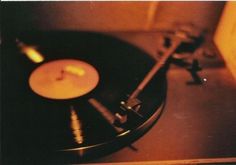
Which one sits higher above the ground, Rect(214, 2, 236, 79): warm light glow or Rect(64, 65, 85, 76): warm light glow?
Rect(214, 2, 236, 79): warm light glow

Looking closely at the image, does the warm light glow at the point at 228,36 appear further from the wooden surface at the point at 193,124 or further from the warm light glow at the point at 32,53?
the warm light glow at the point at 32,53

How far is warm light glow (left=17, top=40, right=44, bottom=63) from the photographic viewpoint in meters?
0.91

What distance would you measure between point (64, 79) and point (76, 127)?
25 centimetres

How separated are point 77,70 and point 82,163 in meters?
0.36

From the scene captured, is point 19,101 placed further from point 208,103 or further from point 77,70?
point 208,103

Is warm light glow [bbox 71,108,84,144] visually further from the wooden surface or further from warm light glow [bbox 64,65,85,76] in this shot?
warm light glow [bbox 64,65,85,76]

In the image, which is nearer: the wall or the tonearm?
the tonearm

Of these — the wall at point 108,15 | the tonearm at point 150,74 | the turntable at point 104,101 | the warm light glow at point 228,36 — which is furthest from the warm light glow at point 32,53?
the warm light glow at point 228,36

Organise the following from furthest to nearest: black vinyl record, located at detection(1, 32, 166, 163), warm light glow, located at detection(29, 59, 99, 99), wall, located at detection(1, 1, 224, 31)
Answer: wall, located at detection(1, 1, 224, 31) → warm light glow, located at detection(29, 59, 99, 99) → black vinyl record, located at detection(1, 32, 166, 163)

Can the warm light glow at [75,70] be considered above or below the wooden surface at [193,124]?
above

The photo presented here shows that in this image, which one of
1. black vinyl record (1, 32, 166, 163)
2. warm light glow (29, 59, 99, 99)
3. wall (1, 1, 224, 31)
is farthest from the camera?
wall (1, 1, 224, 31)

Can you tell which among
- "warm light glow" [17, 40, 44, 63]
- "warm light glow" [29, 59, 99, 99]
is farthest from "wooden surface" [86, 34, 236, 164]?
"warm light glow" [17, 40, 44, 63]

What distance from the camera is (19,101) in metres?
0.74

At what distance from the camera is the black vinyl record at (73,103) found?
62 cm
